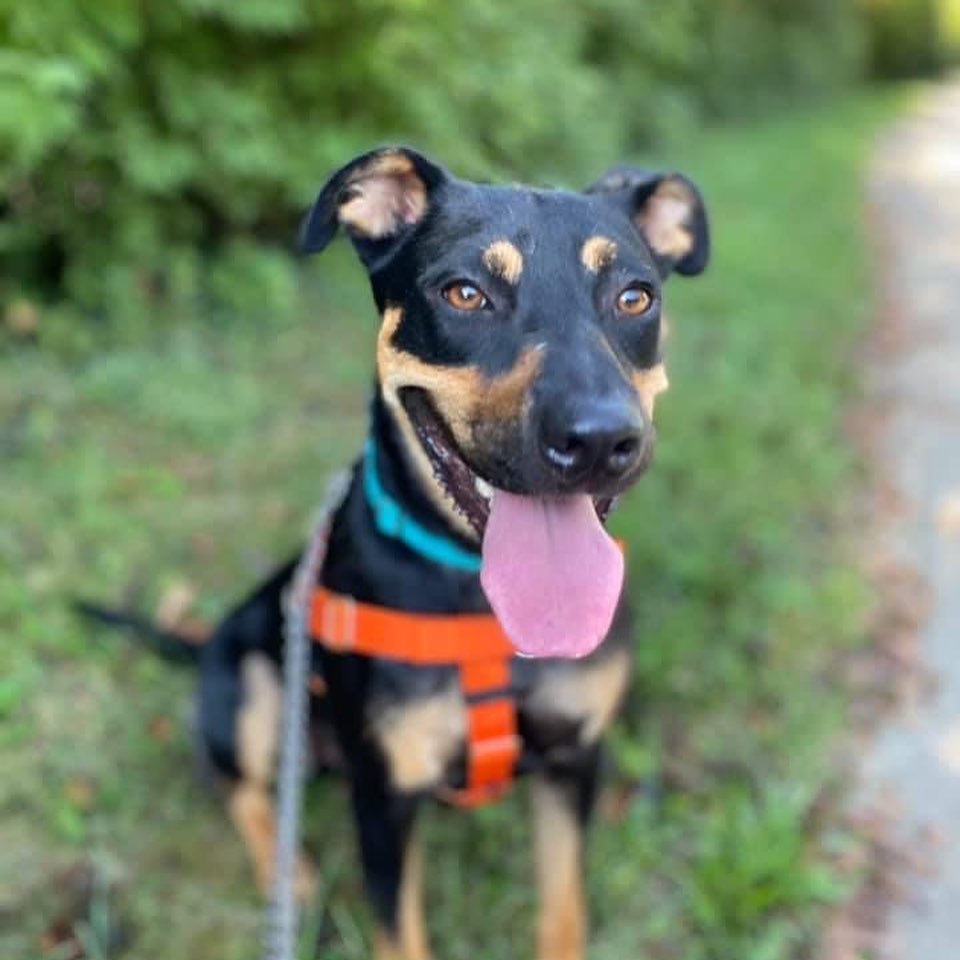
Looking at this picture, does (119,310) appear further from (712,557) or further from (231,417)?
(712,557)

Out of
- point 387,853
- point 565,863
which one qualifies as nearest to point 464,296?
point 387,853

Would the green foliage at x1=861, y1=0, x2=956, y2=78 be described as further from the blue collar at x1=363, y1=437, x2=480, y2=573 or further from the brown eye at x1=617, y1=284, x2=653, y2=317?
the blue collar at x1=363, y1=437, x2=480, y2=573

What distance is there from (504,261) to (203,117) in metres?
4.48

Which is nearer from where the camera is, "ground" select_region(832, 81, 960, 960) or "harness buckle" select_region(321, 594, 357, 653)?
"harness buckle" select_region(321, 594, 357, 653)

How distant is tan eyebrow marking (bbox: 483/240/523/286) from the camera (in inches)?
93.2

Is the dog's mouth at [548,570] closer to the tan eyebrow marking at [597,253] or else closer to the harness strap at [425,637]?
the harness strap at [425,637]

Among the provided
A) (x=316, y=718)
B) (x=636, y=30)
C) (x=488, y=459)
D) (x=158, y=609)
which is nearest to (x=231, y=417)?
(x=158, y=609)

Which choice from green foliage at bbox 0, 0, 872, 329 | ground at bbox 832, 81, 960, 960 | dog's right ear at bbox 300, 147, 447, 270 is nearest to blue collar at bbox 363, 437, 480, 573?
dog's right ear at bbox 300, 147, 447, 270

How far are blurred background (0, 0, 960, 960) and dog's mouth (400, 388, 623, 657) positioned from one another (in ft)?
3.79

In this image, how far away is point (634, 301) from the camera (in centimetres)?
245

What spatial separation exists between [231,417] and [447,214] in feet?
11.0

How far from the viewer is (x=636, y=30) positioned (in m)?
13.7

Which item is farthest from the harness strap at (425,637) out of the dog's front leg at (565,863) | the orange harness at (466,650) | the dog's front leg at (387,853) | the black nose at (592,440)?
the black nose at (592,440)

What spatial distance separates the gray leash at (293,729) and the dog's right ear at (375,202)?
66 centimetres
